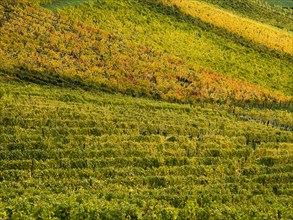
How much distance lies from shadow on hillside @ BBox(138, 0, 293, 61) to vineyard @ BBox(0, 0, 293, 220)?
1.02 feet

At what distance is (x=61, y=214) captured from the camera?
2050 centimetres

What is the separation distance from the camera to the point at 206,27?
70750 mm

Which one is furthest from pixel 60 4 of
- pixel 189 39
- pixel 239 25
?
pixel 239 25

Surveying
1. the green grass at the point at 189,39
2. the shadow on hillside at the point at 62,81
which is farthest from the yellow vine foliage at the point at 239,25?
the shadow on hillside at the point at 62,81

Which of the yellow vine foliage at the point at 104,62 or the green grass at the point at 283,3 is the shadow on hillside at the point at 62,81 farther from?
the green grass at the point at 283,3

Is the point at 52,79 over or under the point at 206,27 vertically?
under

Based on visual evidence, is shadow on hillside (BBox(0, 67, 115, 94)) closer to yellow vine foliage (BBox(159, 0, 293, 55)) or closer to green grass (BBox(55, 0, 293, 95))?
green grass (BBox(55, 0, 293, 95))

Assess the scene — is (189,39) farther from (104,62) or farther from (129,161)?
(129,161)

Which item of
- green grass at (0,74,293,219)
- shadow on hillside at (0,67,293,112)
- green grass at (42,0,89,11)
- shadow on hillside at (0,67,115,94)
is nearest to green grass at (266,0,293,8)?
green grass at (42,0,89,11)

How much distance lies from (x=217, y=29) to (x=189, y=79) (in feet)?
75.6

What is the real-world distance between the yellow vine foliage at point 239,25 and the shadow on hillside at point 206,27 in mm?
1076

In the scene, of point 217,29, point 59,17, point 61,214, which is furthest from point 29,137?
point 217,29

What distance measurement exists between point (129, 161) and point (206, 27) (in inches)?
1857

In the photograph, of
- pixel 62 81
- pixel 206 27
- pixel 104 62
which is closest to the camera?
pixel 62 81
